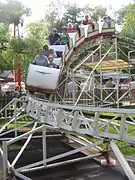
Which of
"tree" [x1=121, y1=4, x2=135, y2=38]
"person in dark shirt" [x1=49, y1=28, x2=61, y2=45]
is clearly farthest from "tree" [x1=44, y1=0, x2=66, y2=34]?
"person in dark shirt" [x1=49, y1=28, x2=61, y2=45]

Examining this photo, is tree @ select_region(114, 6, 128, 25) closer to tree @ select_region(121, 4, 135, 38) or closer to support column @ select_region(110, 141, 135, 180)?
tree @ select_region(121, 4, 135, 38)

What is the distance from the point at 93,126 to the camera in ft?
23.0

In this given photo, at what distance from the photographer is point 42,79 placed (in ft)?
35.8

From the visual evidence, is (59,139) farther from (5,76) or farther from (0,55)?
(5,76)

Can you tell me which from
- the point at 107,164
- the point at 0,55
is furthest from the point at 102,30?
the point at 0,55

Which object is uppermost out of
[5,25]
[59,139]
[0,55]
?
[5,25]

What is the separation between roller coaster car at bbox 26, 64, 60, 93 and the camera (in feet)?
35.4

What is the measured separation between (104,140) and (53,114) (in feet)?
7.25

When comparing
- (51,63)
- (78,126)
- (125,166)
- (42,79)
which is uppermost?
(51,63)

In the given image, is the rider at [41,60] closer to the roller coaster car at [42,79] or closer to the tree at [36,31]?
the roller coaster car at [42,79]

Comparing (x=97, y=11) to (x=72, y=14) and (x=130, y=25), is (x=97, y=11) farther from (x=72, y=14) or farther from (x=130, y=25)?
(x=130, y=25)

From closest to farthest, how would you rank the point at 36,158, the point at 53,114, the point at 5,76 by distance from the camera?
1. the point at 53,114
2. the point at 36,158
3. the point at 5,76

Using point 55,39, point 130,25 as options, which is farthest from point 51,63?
point 130,25

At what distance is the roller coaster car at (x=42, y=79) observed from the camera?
1078cm
